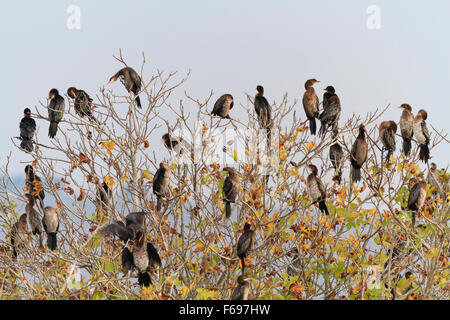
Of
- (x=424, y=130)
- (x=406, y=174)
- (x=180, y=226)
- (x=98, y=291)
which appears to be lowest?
(x=98, y=291)

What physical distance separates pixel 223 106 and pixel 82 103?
2719mm

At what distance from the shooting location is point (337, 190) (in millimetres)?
8016

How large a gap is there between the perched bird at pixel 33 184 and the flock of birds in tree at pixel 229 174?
0.02 metres

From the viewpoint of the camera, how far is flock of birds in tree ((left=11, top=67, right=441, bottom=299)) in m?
5.97

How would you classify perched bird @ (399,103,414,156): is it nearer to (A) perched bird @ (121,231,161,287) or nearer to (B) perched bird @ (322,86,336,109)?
(B) perched bird @ (322,86,336,109)

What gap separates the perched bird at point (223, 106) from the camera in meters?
9.22

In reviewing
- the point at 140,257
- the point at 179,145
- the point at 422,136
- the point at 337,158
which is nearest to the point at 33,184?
the point at 179,145

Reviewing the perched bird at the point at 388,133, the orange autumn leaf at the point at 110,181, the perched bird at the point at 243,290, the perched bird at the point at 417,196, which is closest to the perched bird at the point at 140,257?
the perched bird at the point at 243,290

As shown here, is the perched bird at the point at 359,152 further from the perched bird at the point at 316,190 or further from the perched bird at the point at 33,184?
the perched bird at the point at 33,184

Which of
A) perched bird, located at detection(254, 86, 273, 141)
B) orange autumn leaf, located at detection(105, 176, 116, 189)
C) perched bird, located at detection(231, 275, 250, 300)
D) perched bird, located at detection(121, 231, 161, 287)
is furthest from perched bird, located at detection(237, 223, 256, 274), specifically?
orange autumn leaf, located at detection(105, 176, 116, 189)

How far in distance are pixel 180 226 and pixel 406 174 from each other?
3629 millimetres

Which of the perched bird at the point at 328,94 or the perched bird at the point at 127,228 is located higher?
the perched bird at the point at 328,94
